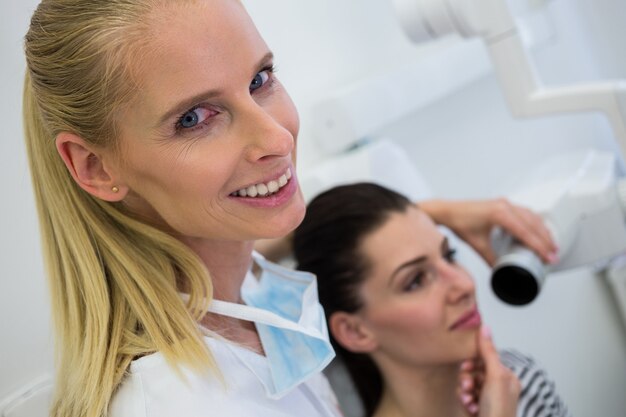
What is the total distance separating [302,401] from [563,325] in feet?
4.66

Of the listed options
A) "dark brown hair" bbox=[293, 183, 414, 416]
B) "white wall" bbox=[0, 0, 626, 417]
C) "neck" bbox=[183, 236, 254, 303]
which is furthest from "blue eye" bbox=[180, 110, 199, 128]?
"dark brown hair" bbox=[293, 183, 414, 416]

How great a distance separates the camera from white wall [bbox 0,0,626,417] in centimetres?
106

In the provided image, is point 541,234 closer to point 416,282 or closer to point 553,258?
point 553,258

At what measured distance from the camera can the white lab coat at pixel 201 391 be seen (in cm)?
81

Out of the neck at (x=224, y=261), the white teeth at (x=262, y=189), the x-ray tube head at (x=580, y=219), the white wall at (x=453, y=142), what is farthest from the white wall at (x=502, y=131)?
the white teeth at (x=262, y=189)

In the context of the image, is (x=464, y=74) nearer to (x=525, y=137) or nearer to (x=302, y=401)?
(x=525, y=137)

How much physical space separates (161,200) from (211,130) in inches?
4.3

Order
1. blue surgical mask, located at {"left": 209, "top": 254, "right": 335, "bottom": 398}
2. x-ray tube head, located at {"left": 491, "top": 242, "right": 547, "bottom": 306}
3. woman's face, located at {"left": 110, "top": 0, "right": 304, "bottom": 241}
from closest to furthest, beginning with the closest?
woman's face, located at {"left": 110, "top": 0, "right": 304, "bottom": 241} → blue surgical mask, located at {"left": 209, "top": 254, "right": 335, "bottom": 398} → x-ray tube head, located at {"left": 491, "top": 242, "right": 547, "bottom": 306}

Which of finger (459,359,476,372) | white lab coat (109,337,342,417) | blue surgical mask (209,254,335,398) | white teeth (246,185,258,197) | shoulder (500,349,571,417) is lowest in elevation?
shoulder (500,349,571,417)

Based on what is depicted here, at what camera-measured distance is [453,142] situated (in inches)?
79.7

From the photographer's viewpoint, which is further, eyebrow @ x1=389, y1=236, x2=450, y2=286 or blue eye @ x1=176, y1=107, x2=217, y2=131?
eyebrow @ x1=389, y1=236, x2=450, y2=286

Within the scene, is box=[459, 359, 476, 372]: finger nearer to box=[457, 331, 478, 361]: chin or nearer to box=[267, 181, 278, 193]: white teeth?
box=[457, 331, 478, 361]: chin

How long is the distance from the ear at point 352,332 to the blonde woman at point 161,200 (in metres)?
0.32

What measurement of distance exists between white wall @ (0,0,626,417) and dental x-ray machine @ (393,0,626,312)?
1.20ft
